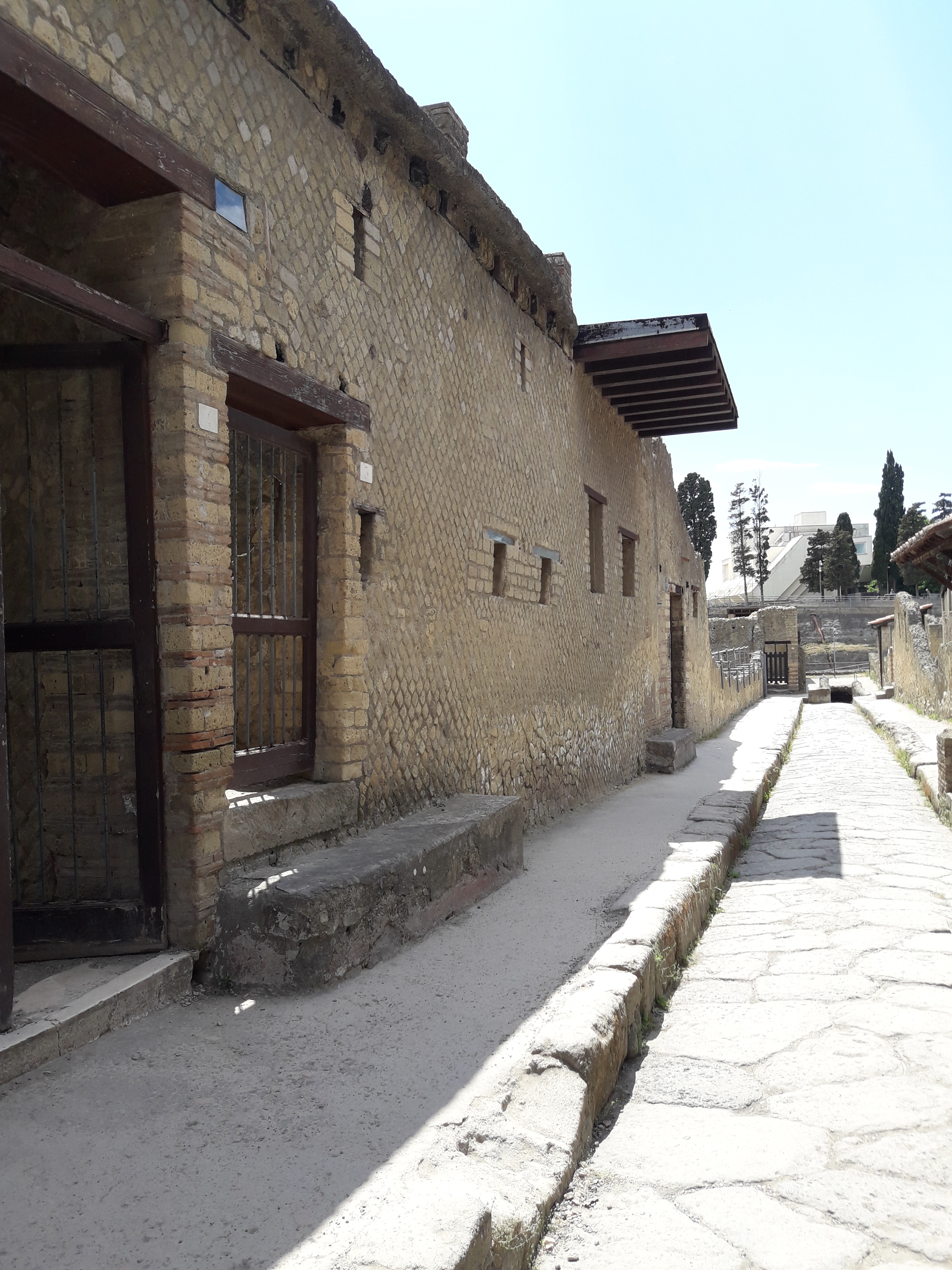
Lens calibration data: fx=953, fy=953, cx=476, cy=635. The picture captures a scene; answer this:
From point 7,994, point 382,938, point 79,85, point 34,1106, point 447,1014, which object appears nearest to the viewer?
point 34,1106

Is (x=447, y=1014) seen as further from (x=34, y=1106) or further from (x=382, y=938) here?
(x=34, y=1106)

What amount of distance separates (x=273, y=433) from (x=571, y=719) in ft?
15.6

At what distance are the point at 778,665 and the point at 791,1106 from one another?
29158mm

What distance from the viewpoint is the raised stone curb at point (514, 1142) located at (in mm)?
1820

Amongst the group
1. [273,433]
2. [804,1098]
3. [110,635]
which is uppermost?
[273,433]

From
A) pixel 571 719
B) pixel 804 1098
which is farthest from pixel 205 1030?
pixel 571 719

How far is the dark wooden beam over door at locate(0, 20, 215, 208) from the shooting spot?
2.78 m

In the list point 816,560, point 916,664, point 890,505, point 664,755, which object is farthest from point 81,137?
point 816,560

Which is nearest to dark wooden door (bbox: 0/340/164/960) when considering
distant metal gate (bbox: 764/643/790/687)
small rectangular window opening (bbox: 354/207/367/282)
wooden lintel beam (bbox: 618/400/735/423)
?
small rectangular window opening (bbox: 354/207/367/282)

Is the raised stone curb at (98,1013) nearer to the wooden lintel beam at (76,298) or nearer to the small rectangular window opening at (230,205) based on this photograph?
the wooden lintel beam at (76,298)

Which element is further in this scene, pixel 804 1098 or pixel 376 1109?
pixel 804 1098

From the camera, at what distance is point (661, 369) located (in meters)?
9.09

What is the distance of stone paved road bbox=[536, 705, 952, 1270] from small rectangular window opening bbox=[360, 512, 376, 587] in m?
2.47

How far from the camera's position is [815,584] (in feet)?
189
